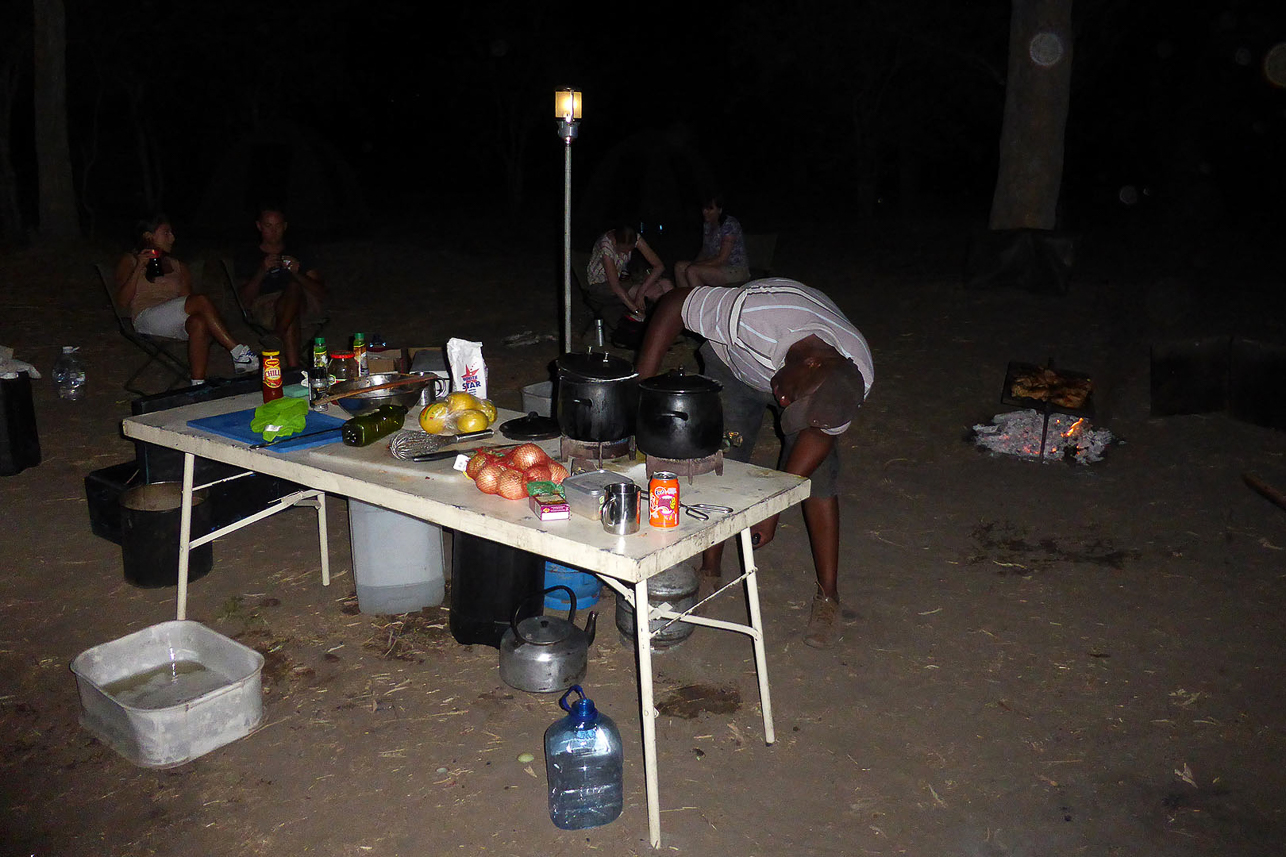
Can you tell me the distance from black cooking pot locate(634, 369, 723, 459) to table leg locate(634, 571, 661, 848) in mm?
504

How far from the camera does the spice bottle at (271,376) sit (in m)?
3.79

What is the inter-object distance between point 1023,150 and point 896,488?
5323 mm

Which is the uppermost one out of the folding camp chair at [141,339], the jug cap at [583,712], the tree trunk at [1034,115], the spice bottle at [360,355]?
the tree trunk at [1034,115]

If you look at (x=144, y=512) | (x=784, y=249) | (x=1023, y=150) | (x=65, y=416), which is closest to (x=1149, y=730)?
(x=144, y=512)

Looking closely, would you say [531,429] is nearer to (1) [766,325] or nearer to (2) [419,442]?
(2) [419,442]

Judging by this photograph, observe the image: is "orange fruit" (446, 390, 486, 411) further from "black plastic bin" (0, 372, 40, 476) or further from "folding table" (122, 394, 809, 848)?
"black plastic bin" (0, 372, 40, 476)

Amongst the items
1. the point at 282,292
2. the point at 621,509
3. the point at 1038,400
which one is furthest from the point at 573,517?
the point at 282,292

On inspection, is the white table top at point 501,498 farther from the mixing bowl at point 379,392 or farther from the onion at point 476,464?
the mixing bowl at point 379,392

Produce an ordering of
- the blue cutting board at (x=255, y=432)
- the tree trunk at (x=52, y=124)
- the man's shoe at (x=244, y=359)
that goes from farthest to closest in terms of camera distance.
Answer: the tree trunk at (x=52, y=124) → the man's shoe at (x=244, y=359) → the blue cutting board at (x=255, y=432)

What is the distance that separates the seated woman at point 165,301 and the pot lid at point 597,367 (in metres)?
3.93

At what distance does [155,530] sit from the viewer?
423 centimetres

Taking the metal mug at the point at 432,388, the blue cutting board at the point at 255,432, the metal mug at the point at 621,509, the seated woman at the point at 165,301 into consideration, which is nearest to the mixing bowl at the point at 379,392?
the metal mug at the point at 432,388

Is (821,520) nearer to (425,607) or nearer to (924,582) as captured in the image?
(924,582)

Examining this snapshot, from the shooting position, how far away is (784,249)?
14648mm
